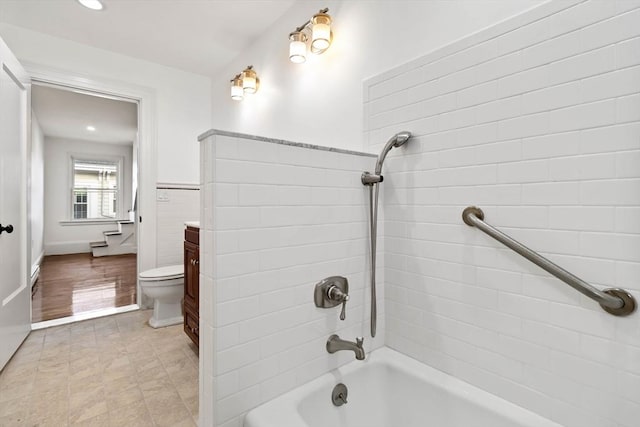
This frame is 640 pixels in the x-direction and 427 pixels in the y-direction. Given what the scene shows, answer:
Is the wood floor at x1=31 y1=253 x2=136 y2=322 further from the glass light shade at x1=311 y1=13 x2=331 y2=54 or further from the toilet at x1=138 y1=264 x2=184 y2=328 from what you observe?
the glass light shade at x1=311 y1=13 x2=331 y2=54

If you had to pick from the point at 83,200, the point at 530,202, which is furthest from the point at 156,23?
the point at 83,200

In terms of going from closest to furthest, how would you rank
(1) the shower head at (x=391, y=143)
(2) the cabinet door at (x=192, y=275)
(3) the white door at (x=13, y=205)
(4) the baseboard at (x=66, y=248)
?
(1) the shower head at (x=391, y=143)
(3) the white door at (x=13, y=205)
(2) the cabinet door at (x=192, y=275)
(4) the baseboard at (x=66, y=248)

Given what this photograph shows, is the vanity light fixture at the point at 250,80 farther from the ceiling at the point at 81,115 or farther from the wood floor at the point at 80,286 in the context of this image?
the wood floor at the point at 80,286

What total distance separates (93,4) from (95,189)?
560cm

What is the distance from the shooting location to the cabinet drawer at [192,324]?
1977mm

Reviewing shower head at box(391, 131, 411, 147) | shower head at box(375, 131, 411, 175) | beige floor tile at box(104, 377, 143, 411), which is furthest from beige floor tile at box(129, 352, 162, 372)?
shower head at box(391, 131, 411, 147)

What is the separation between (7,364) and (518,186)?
2943 millimetres

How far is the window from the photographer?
6.34 m

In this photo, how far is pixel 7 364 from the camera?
6.20ft

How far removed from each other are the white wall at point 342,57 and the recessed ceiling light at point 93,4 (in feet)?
3.46

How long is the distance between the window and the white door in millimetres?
4984

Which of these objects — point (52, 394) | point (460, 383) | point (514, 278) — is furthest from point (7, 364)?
point (514, 278)

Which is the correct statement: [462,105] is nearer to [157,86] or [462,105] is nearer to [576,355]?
[576,355]

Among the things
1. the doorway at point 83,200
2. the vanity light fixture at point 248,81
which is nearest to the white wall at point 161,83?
the doorway at point 83,200
